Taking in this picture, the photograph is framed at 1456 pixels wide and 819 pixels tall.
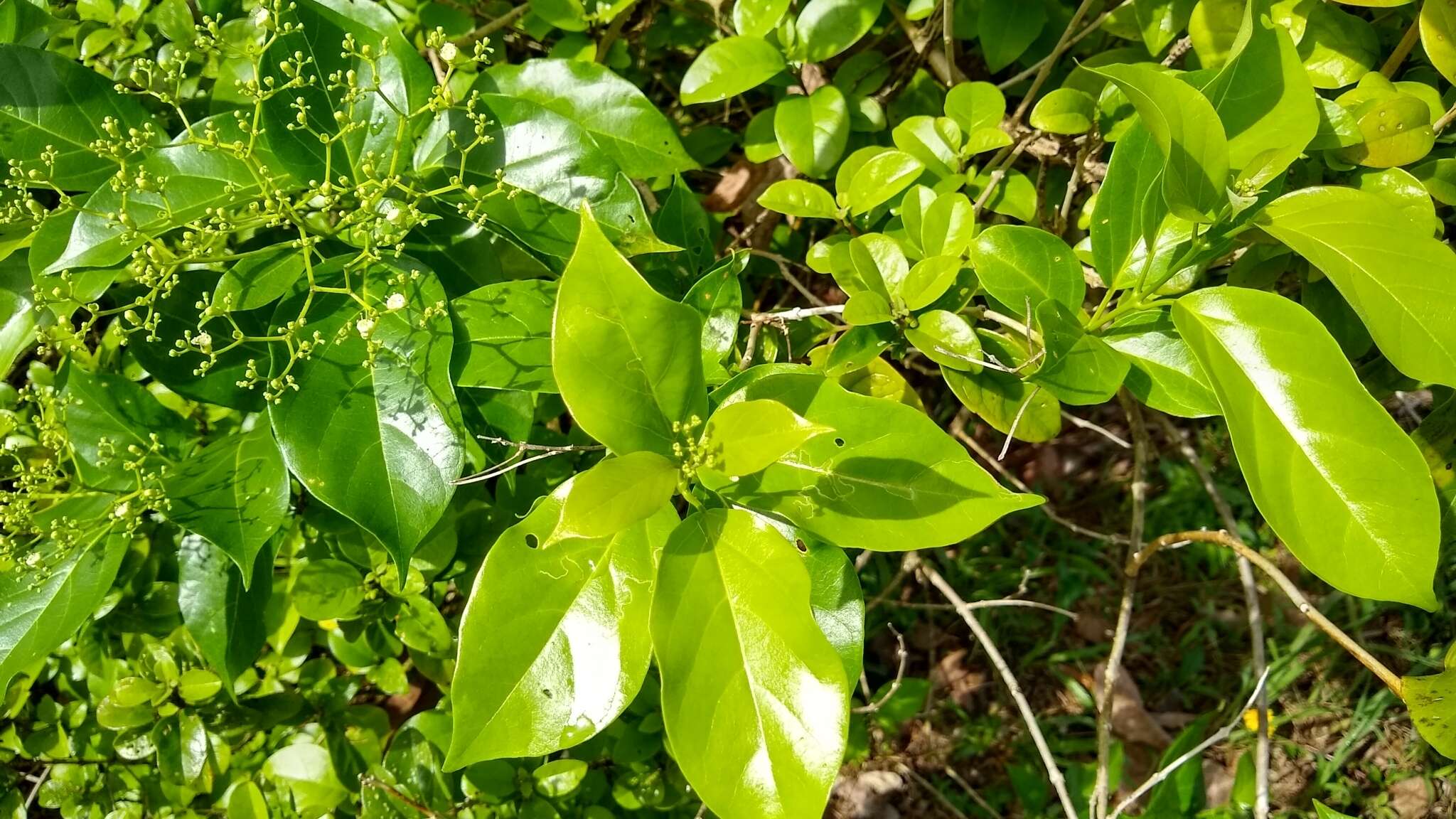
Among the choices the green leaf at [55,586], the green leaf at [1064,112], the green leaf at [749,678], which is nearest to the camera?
the green leaf at [749,678]

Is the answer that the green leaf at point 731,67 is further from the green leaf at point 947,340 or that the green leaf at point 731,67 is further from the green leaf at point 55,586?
the green leaf at point 55,586

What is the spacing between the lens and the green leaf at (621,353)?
3.03 ft

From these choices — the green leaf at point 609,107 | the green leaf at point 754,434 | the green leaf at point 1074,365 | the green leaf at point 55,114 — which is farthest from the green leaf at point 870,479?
the green leaf at point 55,114

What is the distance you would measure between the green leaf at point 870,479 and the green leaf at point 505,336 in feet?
1.00

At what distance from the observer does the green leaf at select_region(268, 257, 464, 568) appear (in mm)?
1100

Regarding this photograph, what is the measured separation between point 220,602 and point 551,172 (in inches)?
33.7

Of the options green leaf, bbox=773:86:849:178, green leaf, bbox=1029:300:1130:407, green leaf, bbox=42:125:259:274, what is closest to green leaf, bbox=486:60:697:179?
green leaf, bbox=773:86:849:178

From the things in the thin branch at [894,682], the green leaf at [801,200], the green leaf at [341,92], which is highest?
the green leaf at [341,92]

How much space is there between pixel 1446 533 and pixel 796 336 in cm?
103

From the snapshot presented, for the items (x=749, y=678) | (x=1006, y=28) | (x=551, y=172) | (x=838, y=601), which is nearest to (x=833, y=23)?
(x=1006, y=28)

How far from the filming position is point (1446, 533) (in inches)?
52.2

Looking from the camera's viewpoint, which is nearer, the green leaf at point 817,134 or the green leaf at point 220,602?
the green leaf at point 220,602

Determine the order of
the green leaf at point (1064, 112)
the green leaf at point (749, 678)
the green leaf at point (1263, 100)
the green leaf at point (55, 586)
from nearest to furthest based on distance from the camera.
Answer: the green leaf at point (749, 678) → the green leaf at point (1263, 100) → the green leaf at point (55, 586) → the green leaf at point (1064, 112)

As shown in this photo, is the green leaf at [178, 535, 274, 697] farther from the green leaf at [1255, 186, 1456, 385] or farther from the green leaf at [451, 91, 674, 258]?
the green leaf at [1255, 186, 1456, 385]
